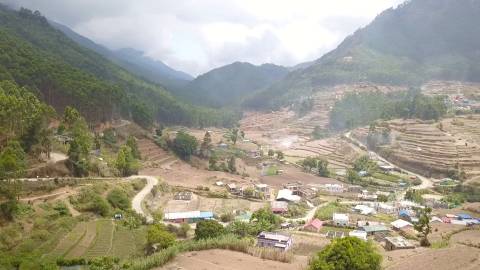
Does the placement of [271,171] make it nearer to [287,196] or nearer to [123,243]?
[287,196]

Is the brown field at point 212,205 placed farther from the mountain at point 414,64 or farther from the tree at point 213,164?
the mountain at point 414,64

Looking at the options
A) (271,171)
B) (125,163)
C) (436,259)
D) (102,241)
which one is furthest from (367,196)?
(102,241)

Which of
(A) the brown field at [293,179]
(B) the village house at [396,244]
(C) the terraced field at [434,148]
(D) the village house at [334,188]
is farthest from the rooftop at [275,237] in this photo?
(C) the terraced field at [434,148]

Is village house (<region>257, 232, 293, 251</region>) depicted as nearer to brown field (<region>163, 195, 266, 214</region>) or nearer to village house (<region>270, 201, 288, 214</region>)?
brown field (<region>163, 195, 266, 214</region>)

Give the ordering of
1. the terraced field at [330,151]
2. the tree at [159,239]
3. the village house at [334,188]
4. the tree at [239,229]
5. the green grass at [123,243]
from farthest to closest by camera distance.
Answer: the terraced field at [330,151] → the village house at [334,188] → the tree at [239,229] → the tree at [159,239] → the green grass at [123,243]

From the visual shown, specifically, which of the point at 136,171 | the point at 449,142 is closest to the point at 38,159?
the point at 136,171
